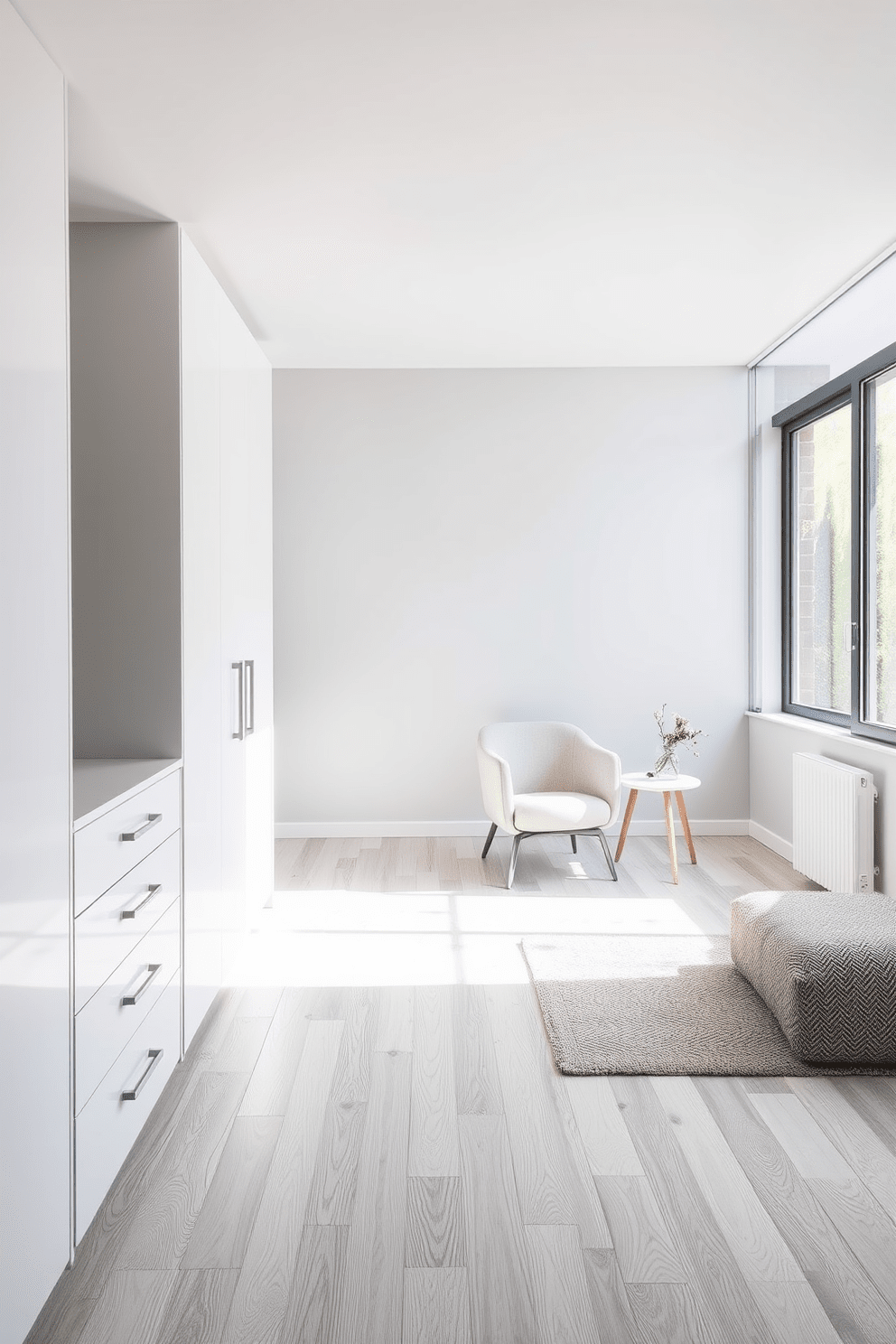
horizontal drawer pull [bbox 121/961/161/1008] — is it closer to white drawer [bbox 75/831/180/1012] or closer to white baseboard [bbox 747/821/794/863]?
white drawer [bbox 75/831/180/1012]

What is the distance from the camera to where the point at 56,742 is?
171 centimetres

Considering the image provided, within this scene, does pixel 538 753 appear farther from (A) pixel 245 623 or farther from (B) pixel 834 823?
(A) pixel 245 623

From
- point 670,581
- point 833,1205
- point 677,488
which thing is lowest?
point 833,1205

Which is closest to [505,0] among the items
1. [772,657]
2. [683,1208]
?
[683,1208]

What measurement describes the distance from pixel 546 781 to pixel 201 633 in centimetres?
252

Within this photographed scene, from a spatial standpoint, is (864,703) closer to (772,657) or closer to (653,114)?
(772,657)

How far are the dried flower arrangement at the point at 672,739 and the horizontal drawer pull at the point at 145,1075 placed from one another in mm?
3096

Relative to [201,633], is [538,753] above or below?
below

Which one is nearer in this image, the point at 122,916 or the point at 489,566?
the point at 122,916

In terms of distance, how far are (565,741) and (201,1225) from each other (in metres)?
3.35

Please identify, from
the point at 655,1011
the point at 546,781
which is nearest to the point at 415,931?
the point at 655,1011

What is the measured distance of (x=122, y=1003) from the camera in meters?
2.08

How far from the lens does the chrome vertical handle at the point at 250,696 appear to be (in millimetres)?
3533

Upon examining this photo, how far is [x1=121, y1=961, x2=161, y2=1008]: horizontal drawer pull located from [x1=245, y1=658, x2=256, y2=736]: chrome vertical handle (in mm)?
1297
